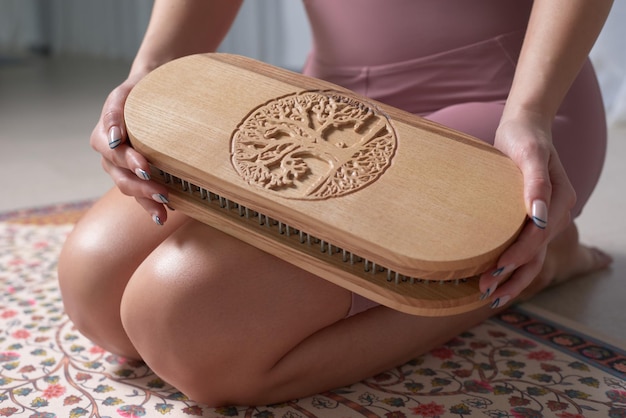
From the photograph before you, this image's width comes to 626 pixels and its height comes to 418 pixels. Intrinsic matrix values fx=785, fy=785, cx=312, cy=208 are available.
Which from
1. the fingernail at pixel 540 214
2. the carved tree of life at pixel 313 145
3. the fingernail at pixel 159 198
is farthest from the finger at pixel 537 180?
the fingernail at pixel 159 198

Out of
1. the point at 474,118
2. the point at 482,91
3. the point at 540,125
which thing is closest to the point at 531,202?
the point at 540,125

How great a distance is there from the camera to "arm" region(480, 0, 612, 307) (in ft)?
2.19

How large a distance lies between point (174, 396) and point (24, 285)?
463 mm

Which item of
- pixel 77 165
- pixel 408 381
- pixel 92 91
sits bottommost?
pixel 92 91

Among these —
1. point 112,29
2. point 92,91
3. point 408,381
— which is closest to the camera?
point 408,381

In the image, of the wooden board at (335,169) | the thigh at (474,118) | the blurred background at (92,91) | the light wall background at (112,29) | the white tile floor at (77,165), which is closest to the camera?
the wooden board at (335,169)

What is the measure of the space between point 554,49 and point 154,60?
1.61 feet

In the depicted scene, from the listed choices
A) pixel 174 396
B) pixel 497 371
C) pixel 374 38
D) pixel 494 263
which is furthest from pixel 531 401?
pixel 374 38

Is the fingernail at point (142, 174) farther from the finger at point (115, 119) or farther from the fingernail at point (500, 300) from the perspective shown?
the fingernail at point (500, 300)

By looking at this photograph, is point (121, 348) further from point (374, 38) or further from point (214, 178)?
point (374, 38)

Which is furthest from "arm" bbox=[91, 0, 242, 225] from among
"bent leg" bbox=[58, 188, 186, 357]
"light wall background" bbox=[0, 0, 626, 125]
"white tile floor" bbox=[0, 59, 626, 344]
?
"light wall background" bbox=[0, 0, 626, 125]

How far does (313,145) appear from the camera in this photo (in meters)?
0.76

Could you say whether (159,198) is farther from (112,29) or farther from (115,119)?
(112,29)

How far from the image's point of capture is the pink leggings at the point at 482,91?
964 mm
